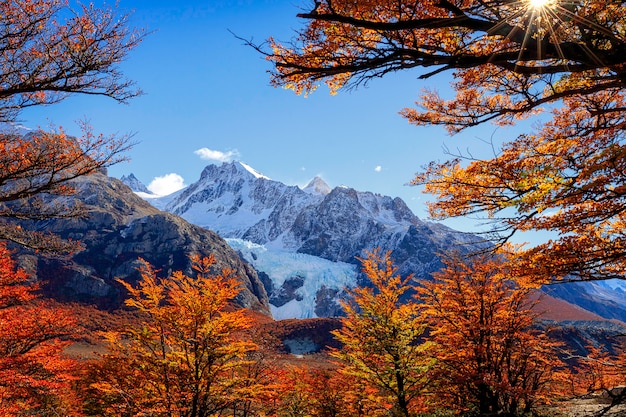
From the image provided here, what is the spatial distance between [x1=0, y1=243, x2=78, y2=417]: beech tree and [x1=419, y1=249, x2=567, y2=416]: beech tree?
13.0 m

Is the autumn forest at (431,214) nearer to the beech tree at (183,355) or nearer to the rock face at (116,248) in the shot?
the beech tree at (183,355)

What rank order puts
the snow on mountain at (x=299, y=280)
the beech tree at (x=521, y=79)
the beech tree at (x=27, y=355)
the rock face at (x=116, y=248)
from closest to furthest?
the beech tree at (x=521, y=79) < the beech tree at (x=27, y=355) < the rock face at (x=116, y=248) < the snow on mountain at (x=299, y=280)

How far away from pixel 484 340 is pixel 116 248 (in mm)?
97029

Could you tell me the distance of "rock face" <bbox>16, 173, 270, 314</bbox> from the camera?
7262 cm

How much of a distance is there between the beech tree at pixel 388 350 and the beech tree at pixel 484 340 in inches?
25.2

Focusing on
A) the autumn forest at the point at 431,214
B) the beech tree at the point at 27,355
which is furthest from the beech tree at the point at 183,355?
the beech tree at the point at 27,355

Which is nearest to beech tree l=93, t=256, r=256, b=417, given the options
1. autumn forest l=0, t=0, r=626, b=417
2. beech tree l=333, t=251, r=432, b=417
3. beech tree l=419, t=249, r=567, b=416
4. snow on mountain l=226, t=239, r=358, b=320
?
autumn forest l=0, t=0, r=626, b=417

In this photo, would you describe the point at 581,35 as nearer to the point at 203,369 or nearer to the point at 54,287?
the point at 203,369

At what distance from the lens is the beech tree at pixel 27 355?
12.4m

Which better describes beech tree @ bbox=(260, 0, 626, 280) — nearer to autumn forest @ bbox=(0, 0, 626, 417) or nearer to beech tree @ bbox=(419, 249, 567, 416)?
autumn forest @ bbox=(0, 0, 626, 417)

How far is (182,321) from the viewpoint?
8680 mm

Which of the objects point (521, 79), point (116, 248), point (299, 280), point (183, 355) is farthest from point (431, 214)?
point (299, 280)

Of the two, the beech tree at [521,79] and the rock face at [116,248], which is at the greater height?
the rock face at [116,248]

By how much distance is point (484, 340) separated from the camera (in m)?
10.0
